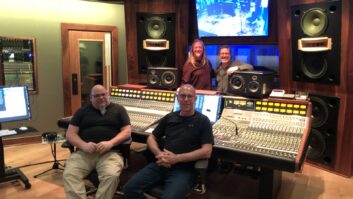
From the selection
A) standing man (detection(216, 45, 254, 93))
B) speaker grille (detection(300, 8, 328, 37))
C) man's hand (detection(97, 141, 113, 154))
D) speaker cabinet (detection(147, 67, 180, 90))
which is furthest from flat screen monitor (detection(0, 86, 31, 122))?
speaker grille (detection(300, 8, 328, 37))

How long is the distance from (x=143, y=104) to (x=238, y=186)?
126 centimetres

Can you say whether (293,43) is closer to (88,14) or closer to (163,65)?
(163,65)

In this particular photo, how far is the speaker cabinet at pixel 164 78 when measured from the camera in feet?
11.1

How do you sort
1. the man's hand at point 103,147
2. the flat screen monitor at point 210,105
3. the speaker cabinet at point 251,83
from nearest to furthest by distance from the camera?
the man's hand at point 103,147
the speaker cabinet at point 251,83
the flat screen monitor at point 210,105

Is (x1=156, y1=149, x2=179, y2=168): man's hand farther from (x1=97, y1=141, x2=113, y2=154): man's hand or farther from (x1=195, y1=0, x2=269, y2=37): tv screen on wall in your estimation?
(x1=195, y1=0, x2=269, y2=37): tv screen on wall

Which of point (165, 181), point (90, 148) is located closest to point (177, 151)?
point (165, 181)

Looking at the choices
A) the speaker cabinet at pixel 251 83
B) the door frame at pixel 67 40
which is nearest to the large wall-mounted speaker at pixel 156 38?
the speaker cabinet at pixel 251 83

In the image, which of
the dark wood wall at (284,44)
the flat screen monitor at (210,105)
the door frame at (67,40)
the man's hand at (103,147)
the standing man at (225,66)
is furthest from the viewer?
the door frame at (67,40)

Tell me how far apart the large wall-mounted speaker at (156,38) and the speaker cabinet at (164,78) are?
0.57 meters

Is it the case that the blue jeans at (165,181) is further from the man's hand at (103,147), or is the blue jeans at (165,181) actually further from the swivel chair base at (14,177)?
the swivel chair base at (14,177)

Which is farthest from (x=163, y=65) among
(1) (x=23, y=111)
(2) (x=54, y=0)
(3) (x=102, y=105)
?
(2) (x=54, y=0)

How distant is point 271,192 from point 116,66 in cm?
371

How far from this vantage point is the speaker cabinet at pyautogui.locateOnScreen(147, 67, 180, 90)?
3375mm

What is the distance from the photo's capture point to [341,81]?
11.1ft
